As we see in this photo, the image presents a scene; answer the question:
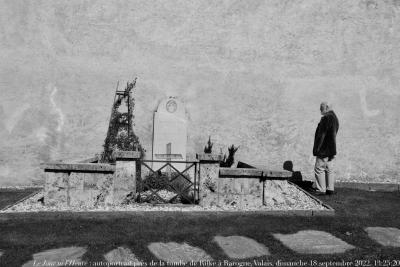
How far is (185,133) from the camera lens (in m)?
9.09

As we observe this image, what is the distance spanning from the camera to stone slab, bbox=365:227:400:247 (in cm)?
494

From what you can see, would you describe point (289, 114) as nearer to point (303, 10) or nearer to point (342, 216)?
point (303, 10)

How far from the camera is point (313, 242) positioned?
487 cm

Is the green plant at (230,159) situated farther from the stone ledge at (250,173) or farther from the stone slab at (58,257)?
the stone slab at (58,257)

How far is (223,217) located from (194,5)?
569 centimetres

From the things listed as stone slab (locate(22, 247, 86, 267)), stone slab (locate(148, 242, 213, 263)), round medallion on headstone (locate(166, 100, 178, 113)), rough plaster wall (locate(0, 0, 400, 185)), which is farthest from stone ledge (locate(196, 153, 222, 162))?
rough plaster wall (locate(0, 0, 400, 185))

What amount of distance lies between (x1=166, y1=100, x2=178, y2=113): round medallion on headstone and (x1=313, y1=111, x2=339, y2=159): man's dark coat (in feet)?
10.3

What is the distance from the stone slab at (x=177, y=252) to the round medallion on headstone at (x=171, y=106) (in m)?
4.77

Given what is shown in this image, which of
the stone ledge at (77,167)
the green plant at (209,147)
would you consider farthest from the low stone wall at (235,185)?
the green plant at (209,147)

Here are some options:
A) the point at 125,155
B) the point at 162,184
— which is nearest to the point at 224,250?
the point at 125,155

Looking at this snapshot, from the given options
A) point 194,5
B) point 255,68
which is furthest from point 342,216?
point 194,5

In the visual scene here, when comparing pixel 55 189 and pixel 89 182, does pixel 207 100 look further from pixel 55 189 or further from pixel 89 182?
pixel 55 189

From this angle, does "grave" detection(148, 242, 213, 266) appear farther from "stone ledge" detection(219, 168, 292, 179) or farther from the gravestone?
the gravestone

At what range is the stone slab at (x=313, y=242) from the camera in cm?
457
